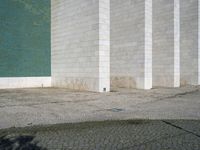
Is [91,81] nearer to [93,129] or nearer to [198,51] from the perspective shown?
[93,129]

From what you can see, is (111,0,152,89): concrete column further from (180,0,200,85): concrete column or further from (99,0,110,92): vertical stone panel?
(180,0,200,85): concrete column

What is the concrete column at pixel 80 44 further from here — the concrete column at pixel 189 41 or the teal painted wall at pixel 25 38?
the concrete column at pixel 189 41

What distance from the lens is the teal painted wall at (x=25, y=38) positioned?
15.8 m

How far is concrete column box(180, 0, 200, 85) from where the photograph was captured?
21250 millimetres

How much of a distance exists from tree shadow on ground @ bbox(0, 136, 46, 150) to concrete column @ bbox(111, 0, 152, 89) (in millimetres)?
11871

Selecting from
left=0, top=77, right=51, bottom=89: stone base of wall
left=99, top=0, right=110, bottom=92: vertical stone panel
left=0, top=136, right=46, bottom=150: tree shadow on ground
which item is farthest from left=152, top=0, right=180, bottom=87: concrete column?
left=0, top=136, right=46, bottom=150: tree shadow on ground

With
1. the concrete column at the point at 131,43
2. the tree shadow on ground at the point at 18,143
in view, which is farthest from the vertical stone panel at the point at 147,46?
the tree shadow on ground at the point at 18,143

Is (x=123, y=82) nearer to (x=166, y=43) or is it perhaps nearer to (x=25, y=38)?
(x=166, y=43)

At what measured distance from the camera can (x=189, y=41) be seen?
71.7 feet

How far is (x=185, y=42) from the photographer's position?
2212 centimetres

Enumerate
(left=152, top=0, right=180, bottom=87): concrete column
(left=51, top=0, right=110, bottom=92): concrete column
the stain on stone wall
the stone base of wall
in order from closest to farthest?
(left=51, top=0, right=110, bottom=92): concrete column < the stone base of wall < the stain on stone wall < (left=152, top=0, right=180, bottom=87): concrete column

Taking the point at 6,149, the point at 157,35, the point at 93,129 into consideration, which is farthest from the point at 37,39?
the point at 6,149

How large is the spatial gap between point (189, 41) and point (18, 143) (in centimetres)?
1972

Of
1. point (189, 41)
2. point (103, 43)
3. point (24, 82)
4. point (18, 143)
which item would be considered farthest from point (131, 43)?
point (18, 143)
